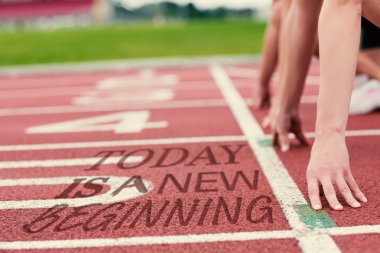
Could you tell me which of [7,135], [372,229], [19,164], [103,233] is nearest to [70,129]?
[7,135]

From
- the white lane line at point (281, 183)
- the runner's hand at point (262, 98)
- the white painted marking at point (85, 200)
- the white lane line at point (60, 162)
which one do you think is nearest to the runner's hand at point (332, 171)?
the white lane line at point (281, 183)

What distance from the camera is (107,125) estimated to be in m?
5.16

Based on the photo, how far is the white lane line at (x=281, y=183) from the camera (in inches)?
86.3

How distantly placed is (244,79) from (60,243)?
6.72 m

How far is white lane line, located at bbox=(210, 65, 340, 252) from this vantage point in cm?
219

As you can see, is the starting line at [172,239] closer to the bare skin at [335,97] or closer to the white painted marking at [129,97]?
the bare skin at [335,97]

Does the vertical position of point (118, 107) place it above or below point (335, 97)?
below

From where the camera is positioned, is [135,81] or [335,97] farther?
[135,81]

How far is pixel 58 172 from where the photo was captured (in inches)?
137

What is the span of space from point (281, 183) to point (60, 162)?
1.36 meters

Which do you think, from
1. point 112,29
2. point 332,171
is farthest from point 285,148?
point 112,29

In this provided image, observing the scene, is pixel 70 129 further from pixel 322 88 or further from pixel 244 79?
pixel 244 79

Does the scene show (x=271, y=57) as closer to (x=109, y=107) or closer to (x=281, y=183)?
(x=109, y=107)

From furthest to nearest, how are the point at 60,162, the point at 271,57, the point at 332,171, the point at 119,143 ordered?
the point at 271,57 < the point at 119,143 < the point at 60,162 < the point at 332,171
